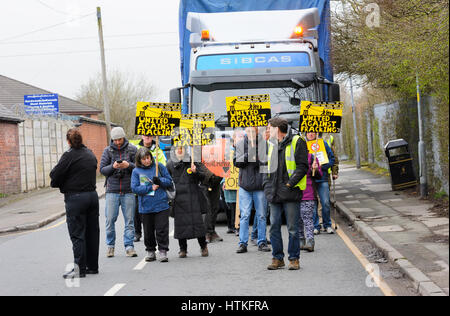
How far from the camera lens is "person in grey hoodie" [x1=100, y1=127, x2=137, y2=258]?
10406mm

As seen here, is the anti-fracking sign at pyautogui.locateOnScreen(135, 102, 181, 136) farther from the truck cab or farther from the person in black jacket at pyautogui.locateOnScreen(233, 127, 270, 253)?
the truck cab

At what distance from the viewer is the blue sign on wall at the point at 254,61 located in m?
14.0

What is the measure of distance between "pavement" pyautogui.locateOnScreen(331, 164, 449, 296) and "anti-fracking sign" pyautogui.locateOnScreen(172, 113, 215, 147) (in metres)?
3.16

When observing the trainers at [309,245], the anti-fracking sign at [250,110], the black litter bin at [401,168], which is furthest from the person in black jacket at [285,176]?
the black litter bin at [401,168]

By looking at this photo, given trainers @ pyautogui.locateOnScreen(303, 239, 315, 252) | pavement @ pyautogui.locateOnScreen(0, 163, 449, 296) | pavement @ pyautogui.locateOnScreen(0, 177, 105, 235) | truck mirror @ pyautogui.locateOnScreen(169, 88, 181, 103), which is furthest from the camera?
pavement @ pyautogui.locateOnScreen(0, 177, 105, 235)

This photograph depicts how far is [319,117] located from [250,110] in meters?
1.16

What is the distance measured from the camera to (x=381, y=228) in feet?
38.5

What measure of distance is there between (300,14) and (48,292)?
9.08 m

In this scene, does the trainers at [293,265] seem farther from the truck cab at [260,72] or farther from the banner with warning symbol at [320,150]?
the truck cab at [260,72]

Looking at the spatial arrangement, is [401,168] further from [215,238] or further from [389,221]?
[215,238]

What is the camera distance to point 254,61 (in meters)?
14.1

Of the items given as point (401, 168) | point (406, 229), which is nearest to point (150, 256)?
point (406, 229)

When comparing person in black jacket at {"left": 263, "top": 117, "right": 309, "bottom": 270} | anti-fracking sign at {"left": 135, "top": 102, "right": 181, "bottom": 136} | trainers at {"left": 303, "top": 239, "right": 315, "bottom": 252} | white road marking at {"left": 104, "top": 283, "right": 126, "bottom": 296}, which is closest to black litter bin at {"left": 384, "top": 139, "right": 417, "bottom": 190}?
trainers at {"left": 303, "top": 239, "right": 315, "bottom": 252}
